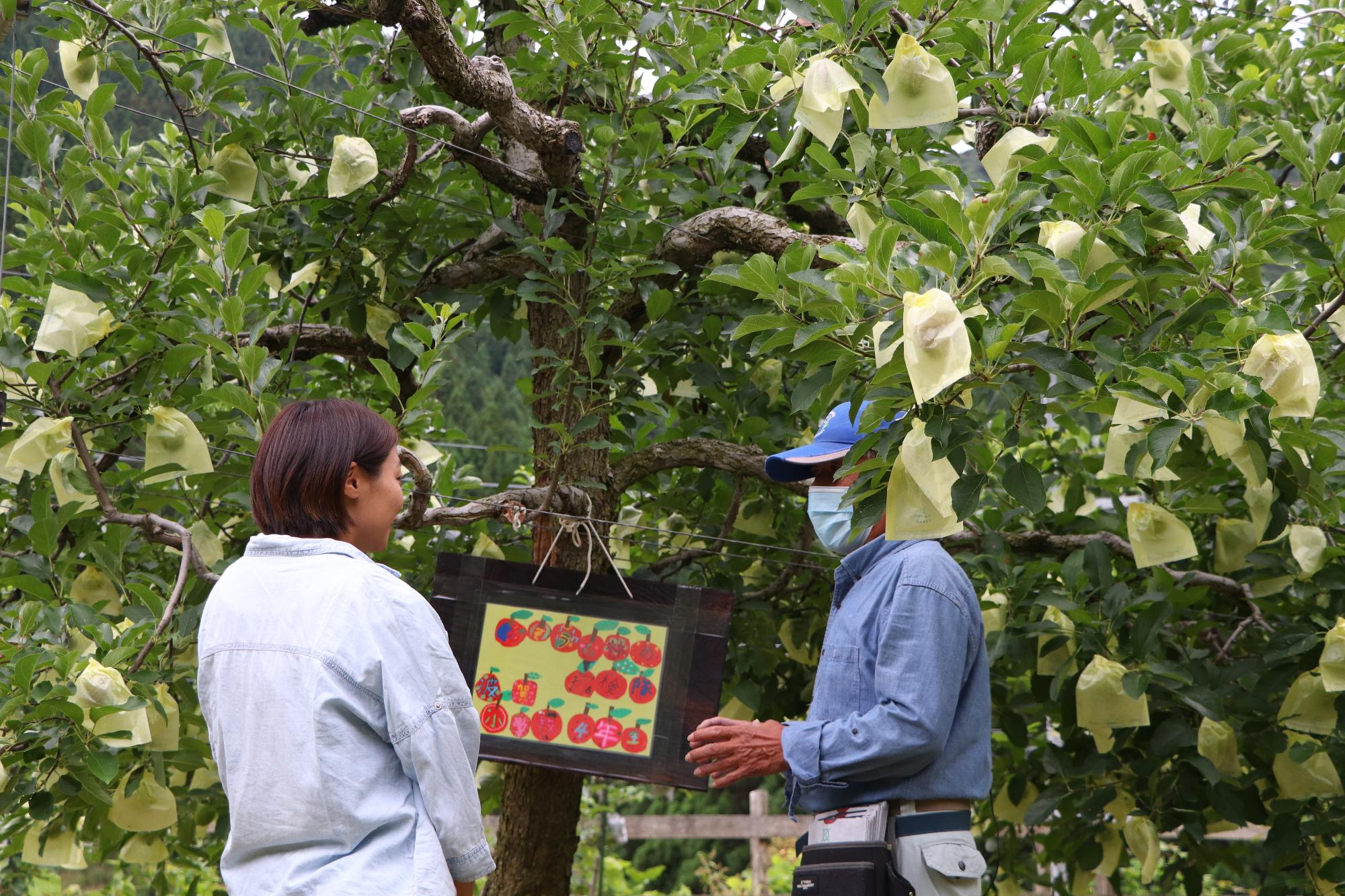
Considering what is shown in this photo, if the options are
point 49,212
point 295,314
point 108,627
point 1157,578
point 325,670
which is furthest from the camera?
point 295,314

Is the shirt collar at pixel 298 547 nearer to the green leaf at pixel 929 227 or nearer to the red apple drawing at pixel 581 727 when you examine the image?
the green leaf at pixel 929 227

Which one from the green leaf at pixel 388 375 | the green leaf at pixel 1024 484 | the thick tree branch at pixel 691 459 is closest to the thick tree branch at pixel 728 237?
the thick tree branch at pixel 691 459

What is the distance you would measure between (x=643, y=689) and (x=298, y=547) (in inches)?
35.3

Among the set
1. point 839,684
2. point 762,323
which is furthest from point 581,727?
point 762,323

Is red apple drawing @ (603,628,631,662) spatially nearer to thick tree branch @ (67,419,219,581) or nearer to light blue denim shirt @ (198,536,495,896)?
thick tree branch @ (67,419,219,581)

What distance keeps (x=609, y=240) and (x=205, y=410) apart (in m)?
1.10

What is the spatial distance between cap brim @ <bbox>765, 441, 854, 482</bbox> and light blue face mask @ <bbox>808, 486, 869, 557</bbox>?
0.15ft

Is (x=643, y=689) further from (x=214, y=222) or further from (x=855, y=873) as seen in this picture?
(x=214, y=222)

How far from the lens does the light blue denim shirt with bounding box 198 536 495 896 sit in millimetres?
1052

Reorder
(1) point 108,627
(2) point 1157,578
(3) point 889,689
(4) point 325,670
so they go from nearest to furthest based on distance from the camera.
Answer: (4) point 325,670
(3) point 889,689
(1) point 108,627
(2) point 1157,578

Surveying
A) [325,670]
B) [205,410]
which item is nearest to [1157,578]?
[325,670]

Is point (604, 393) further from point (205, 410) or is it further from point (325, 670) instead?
point (325, 670)

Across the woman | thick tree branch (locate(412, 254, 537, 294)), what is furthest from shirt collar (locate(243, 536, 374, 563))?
thick tree branch (locate(412, 254, 537, 294))

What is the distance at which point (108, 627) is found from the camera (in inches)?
68.3
